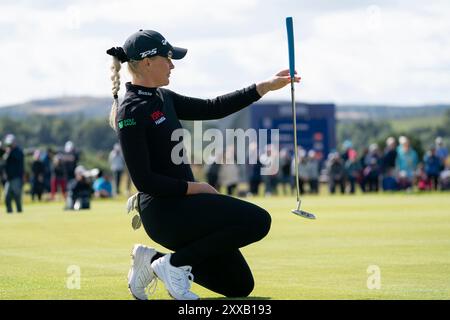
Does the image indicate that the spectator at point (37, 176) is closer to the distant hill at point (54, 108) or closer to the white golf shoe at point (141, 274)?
the white golf shoe at point (141, 274)

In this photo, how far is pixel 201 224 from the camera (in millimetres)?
8750

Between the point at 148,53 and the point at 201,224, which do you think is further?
the point at 148,53

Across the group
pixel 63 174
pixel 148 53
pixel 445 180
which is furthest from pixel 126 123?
pixel 445 180

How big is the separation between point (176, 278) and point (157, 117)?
4.38 feet

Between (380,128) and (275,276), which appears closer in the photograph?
(275,276)

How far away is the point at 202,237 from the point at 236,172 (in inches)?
1252

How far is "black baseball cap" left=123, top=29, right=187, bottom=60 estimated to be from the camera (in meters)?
8.95

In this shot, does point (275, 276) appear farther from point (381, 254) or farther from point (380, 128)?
point (380, 128)

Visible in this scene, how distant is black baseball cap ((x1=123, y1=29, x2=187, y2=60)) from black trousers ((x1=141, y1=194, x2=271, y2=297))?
4.04 ft

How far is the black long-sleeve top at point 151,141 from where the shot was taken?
8.62 m

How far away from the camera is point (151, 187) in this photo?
862 cm

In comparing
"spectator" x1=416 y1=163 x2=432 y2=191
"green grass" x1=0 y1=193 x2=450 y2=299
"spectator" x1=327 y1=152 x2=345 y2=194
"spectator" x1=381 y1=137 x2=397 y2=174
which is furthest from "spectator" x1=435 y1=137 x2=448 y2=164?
"green grass" x1=0 y1=193 x2=450 y2=299

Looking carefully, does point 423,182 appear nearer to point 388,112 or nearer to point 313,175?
point 313,175
